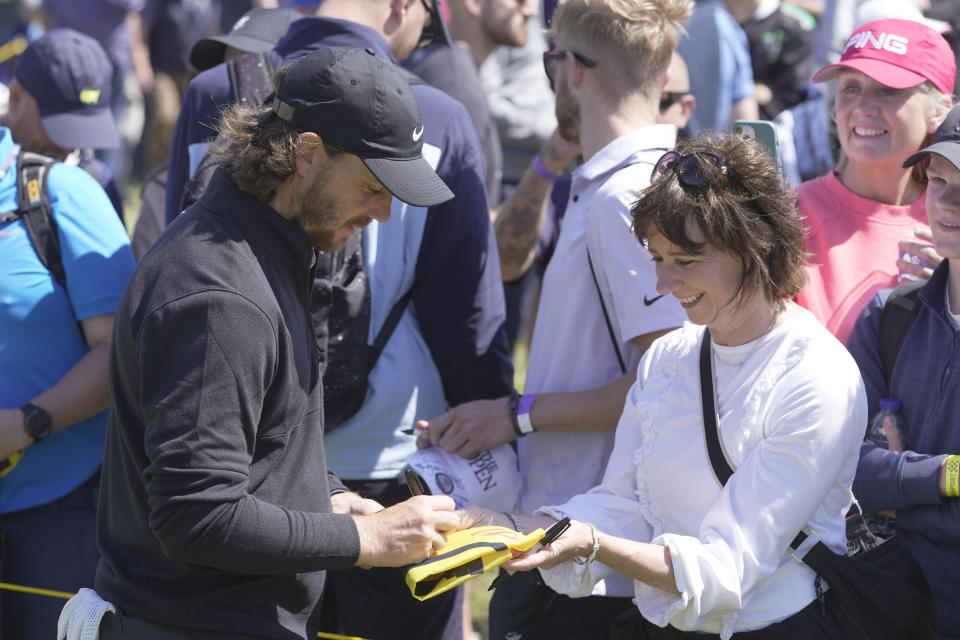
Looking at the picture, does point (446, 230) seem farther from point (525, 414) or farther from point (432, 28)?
point (432, 28)

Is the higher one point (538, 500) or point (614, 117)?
point (614, 117)

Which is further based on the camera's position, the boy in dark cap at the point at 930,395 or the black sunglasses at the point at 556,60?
the black sunglasses at the point at 556,60

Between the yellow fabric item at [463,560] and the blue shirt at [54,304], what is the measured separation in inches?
58.7

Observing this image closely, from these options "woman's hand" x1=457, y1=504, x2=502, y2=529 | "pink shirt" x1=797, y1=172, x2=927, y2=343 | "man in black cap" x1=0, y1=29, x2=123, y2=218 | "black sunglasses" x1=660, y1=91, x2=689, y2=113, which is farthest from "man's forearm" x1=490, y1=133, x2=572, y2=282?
"woman's hand" x1=457, y1=504, x2=502, y2=529

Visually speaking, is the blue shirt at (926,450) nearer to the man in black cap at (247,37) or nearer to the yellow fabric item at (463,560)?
the yellow fabric item at (463,560)

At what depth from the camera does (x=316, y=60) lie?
7.68 ft

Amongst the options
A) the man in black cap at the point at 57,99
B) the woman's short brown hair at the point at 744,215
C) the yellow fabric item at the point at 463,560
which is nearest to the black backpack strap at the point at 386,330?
the yellow fabric item at the point at 463,560

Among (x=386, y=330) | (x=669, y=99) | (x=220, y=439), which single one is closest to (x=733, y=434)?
(x=220, y=439)

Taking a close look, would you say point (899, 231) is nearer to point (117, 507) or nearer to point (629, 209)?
point (629, 209)

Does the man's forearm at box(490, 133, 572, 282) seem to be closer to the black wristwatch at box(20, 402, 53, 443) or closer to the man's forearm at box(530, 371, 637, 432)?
the man's forearm at box(530, 371, 637, 432)

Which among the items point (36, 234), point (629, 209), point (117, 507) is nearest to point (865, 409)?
point (629, 209)

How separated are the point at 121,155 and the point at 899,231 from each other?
852 cm

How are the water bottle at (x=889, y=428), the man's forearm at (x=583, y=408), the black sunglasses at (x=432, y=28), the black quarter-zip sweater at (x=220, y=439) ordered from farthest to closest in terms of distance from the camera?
the black sunglasses at (x=432, y=28) → the man's forearm at (x=583, y=408) → the water bottle at (x=889, y=428) → the black quarter-zip sweater at (x=220, y=439)

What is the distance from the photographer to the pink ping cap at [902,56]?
3.05 m
